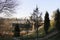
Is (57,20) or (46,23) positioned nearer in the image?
(57,20)

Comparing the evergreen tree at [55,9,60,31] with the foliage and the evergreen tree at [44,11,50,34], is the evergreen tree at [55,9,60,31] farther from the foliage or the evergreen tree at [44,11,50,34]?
the evergreen tree at [44,11,50,34]

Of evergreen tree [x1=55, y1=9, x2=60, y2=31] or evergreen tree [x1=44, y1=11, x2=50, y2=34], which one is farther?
evergreen tree [x1=44, y1=11, x2=50, y2=34]

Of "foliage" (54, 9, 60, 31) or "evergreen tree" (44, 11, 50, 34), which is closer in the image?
"foliage" (54, 9, 60, 31)

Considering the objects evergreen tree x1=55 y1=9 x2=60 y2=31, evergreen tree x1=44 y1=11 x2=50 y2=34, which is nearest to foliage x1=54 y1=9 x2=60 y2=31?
evergreen tree x1=55 y1=9 x2=60 y2=31

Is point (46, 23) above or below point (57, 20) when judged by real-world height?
below

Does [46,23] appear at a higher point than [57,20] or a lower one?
lower

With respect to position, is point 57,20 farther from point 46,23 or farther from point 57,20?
point 46,23

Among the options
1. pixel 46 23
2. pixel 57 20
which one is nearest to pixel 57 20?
pixel 57 20

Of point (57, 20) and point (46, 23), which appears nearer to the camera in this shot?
point (57, 20)

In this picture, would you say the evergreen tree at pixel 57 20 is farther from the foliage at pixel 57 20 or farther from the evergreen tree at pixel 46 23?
the evergreen tree at pixel 46 23

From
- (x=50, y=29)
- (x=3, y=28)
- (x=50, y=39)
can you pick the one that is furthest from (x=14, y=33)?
(x=50, y=39)

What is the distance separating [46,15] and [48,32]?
3.14m

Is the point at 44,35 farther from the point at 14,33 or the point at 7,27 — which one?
the point at 7,27

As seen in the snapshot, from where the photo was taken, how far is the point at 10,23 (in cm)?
4753
